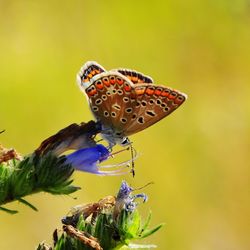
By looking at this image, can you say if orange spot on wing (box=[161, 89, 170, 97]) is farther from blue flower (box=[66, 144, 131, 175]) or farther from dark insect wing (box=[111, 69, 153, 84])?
blue flower (box=[66, 144, 131, 175])

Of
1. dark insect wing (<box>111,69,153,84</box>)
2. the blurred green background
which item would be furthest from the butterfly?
the blurred green background

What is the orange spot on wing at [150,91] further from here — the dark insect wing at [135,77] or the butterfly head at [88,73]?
the butterfly head at [88,73]

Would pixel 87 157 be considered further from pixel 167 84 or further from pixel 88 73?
pixel 167 84

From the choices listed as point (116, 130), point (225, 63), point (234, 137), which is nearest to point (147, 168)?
point (234, 137)

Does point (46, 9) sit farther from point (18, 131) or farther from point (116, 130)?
point (116, 130)

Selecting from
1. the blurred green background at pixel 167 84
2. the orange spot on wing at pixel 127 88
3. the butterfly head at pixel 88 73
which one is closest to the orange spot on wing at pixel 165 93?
the orange spot on wing at pixel 127 88

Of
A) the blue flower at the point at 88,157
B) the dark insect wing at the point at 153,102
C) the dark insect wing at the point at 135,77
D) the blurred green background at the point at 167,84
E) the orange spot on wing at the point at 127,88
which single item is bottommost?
the blue flower at the point at 88,157
